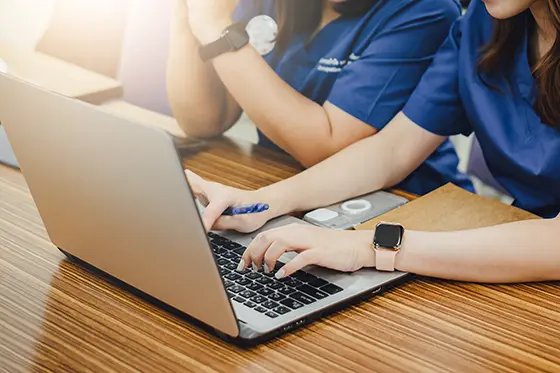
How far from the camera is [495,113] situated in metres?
1.34

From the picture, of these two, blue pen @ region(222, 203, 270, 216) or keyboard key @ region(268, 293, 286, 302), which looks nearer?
keyboard key @ region(268, 293, 286, 302)

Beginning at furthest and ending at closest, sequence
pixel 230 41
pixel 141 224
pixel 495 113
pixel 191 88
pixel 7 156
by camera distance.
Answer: pixel 191 88, pixel 230 41, pixel 7 156, pixel 495 113, pixel 141 224

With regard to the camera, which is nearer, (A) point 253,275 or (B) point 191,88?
(A) point 253,275

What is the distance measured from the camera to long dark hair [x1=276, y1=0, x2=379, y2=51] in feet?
5.50

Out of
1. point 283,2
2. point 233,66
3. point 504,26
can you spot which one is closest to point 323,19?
point 283,2

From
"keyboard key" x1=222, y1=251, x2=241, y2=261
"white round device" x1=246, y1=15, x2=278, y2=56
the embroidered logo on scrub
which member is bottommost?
"keyboard key" x1=222, y1=251, x2=241, y2=261

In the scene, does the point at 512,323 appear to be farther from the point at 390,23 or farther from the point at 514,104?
the point at 390,23

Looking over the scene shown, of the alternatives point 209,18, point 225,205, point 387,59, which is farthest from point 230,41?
point 225,205

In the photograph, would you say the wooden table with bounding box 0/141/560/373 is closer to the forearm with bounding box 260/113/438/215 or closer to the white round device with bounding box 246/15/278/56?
the forearm with bounding box 260/113/438/215

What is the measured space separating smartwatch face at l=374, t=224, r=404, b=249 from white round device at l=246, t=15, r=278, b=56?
808 mm

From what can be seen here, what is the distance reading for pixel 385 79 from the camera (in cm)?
153

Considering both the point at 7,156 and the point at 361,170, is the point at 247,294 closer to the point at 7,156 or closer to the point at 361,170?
the point at 361,170

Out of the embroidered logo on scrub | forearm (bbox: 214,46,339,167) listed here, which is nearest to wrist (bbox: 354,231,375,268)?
forearm (bbox: 214,46,339,167)

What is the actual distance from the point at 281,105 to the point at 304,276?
661mm
